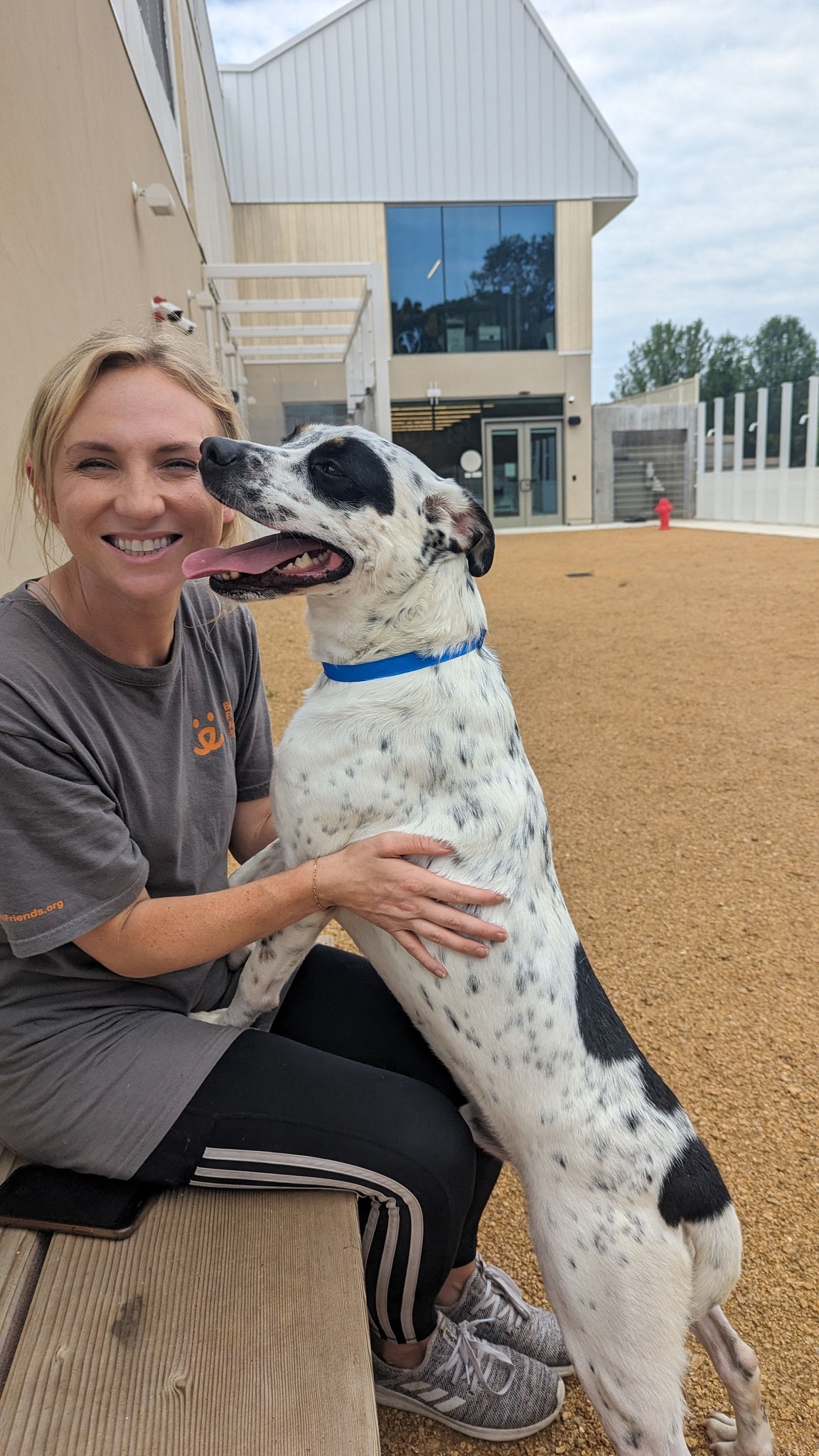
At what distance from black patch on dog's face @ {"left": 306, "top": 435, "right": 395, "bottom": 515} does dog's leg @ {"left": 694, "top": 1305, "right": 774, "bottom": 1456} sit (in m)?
1.61

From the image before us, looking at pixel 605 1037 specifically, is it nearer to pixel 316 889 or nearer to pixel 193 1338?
pixel 316 889

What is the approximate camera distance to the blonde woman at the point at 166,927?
1.35 meters

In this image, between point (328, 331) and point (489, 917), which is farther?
point (328, 331)

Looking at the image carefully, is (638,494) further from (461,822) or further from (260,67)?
(461,822)

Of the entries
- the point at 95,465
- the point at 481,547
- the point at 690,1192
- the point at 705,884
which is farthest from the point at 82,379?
the point at 705,884

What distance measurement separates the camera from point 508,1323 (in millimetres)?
1732

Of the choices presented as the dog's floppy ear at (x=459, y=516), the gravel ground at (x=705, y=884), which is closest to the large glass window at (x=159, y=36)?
the gravel ground at (x=705, y=884)

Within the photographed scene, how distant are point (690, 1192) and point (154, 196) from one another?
7.70 metres

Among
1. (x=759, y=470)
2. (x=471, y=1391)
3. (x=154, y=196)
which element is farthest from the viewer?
(x=759, y=470)

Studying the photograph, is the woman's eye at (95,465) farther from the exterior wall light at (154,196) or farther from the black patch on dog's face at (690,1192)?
the exterior wall light at (154,196)

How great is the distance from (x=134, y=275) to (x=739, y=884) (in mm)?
6122

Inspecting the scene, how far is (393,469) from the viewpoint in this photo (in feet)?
5.90

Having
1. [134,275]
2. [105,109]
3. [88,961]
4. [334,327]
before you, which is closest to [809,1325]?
[88,961]

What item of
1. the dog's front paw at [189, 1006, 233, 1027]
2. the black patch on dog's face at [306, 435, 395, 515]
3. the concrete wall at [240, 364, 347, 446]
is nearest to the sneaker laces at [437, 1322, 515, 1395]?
the dog's front paw at [189, 1006, 233, 1027]
